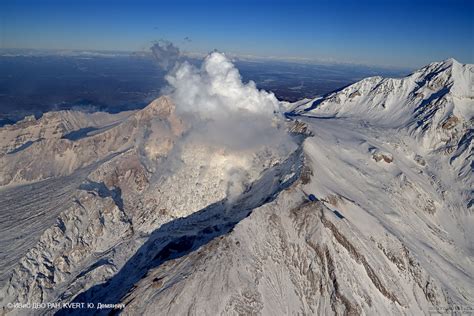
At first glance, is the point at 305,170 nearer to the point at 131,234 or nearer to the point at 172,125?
the point at 131,234

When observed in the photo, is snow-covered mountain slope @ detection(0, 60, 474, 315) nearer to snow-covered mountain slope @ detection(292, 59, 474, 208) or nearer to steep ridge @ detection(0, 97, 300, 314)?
steep ridge @ detection(0, 97, 300, 314)

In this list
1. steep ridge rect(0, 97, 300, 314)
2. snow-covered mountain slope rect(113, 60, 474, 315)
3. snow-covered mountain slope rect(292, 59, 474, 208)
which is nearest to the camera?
snow-covered mountain slope rect(113, 60, 474, 315)

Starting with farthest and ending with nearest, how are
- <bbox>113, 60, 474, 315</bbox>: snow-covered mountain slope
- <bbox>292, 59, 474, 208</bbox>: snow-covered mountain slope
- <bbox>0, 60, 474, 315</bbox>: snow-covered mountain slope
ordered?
<bbox>292, 59, 474, 208</bbox>: snow-covered mountain slope → <bbox>0, 60, 474, 315</bbox>: snow-covered mountain slope → <bbox>113, 60, 474, 315</bbox>: snow-covered mountain slope

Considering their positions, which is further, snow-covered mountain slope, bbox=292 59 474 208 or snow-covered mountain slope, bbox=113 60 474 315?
snow-covered mountain slope, bbox=292 59 474 208

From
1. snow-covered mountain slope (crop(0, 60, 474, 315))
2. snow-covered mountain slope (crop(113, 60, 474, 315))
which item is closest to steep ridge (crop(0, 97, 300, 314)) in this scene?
snow-covered mountain slope (crop(0, 60, 474, 315))

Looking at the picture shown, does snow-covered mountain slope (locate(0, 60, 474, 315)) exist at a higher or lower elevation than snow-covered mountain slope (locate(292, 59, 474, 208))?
lower

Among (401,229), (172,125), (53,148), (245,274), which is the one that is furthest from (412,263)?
(53,148)

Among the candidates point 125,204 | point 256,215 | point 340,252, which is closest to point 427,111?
point 340,252

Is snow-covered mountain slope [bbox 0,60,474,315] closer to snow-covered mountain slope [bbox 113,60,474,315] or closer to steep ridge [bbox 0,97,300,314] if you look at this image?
snow-covered mountain slope [bbox 113,60,474,315]

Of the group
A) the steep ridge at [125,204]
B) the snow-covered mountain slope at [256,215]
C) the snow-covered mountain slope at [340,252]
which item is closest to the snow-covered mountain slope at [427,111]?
the snow-covered mountain slope at [256,215]
